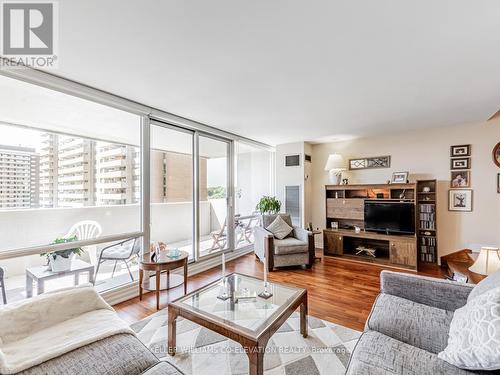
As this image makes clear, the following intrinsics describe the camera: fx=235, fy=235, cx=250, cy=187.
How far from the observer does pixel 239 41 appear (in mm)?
1740

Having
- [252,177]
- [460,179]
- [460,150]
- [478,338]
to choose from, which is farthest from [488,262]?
[252,177]

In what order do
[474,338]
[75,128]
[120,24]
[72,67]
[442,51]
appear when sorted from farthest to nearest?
[75,128] → [72,67] → [442,51] → [120,24] → [474,338]

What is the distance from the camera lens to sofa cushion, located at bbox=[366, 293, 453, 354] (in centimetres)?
133

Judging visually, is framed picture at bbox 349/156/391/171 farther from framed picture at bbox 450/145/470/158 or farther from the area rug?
the area rug

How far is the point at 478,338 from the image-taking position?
3.43 feet

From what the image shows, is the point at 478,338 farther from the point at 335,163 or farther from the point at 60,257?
the point at 335,163

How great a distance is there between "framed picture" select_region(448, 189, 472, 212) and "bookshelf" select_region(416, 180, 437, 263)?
0.74 feet

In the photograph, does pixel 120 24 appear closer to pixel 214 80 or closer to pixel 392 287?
pixel 214 80

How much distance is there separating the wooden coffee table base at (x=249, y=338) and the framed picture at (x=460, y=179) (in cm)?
368

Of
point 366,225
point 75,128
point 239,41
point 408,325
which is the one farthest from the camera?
point 366,225

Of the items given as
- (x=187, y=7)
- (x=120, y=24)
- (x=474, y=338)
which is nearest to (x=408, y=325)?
(x=474, y=338)

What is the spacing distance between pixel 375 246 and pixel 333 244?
781mm

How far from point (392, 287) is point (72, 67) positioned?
3.30 m

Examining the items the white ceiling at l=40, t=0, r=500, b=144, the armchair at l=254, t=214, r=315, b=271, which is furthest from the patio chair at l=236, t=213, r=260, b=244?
the white ceiling at l=40, t=0, r=500, b=144
